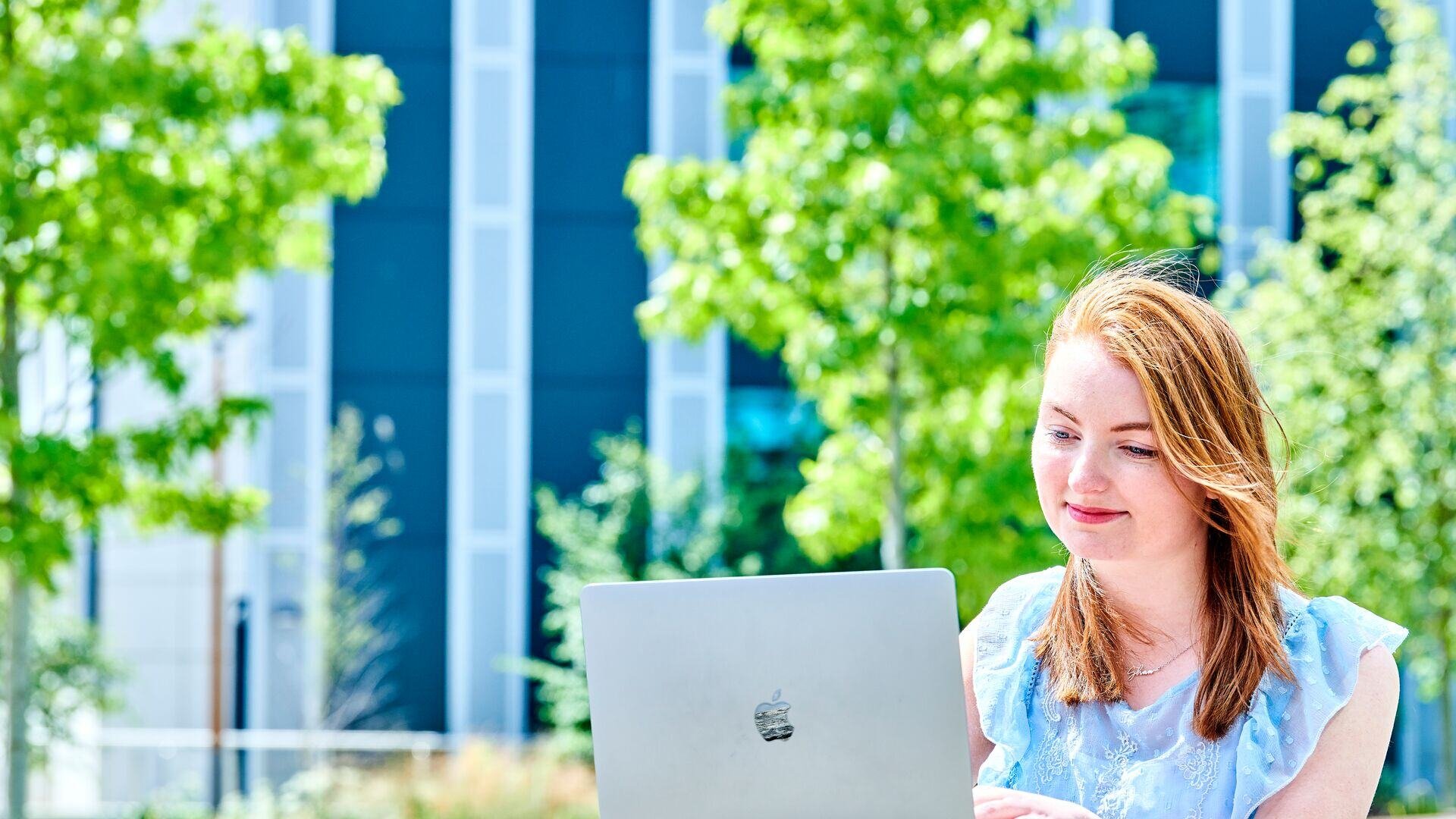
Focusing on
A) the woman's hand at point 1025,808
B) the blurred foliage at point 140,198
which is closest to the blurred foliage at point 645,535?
the blurred foliage at point 140,198

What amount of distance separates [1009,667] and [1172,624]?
24 cm

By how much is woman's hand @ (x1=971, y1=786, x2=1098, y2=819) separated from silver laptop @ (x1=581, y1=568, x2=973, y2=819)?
0.52 ft

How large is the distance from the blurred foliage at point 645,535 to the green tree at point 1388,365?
12.8ft

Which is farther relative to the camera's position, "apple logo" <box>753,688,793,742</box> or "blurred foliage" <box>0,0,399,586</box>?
"blurred foliage" <box>0,0,399,586</box>

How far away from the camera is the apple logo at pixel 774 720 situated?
1688 mm

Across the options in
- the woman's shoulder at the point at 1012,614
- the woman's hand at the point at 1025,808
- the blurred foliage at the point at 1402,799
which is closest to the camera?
the woman's hand at the point at 1025,808

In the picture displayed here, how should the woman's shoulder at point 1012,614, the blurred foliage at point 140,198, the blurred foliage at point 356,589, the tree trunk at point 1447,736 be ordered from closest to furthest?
the woman's shoulder at point 1012,614
the blurred foliage at point 140,198
the tree trunk at point 1447,736
the blurred foliage at point 356,589

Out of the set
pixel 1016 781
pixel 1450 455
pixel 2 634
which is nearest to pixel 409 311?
pixel 2 634

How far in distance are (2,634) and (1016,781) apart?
28.7 feet

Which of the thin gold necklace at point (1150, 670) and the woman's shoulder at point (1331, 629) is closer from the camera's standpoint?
the woman's shoulder at point (1331, 629)

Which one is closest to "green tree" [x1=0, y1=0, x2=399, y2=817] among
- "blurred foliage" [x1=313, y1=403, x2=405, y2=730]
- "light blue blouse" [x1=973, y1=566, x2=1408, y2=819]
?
"blurred foliage" [x1=313, y1=403, x2=405, y2=730]

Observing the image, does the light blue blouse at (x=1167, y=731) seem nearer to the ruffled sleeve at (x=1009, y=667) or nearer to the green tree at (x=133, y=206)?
the ruffled sleeve at (x=1009, y=667)

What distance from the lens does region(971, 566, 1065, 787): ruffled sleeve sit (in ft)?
6.81

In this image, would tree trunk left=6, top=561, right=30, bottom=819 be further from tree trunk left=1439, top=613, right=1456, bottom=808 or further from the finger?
tree trunk left=1439, top=613, right=1456, bottom=808
